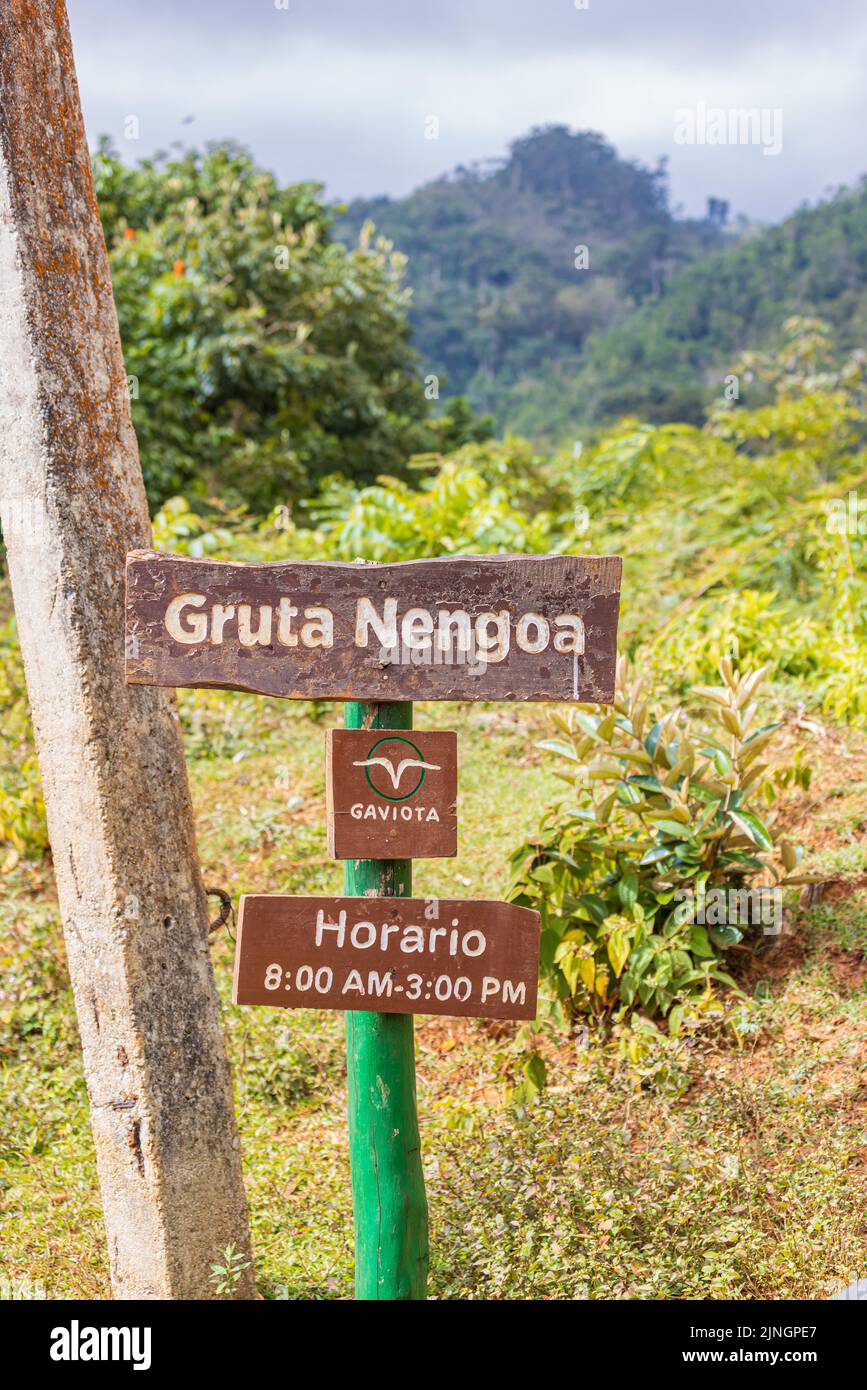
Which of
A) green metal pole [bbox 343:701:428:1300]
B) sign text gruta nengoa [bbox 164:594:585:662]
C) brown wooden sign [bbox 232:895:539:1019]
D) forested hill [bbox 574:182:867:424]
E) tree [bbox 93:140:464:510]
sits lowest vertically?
green metal pole [bbox 343:701:428:1300]

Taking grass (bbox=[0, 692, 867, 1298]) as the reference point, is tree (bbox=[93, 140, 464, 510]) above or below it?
above

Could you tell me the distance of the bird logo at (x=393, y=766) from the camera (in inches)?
95.6

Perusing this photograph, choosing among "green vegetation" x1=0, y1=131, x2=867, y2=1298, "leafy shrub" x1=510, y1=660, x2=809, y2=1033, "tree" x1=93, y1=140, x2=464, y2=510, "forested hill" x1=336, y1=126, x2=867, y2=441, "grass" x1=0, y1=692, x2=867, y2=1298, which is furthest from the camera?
"forested hill" x1=336, y1=126, x2=867, y2=441

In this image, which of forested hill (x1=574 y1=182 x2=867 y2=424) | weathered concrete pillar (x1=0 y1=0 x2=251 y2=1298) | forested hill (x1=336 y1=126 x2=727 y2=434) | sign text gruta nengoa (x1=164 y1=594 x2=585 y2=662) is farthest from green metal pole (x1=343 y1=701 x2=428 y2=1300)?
forested hill (x1=336 y1=126 x2=727 y2=434)

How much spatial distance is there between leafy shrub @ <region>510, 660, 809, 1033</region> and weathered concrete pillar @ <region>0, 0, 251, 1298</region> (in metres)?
1.32

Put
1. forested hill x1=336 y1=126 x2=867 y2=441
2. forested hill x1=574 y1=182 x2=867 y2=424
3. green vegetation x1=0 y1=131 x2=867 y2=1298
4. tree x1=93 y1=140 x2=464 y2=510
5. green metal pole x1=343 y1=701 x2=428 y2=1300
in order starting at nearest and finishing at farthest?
1. green metal pole x1=343 y1=701 x2=428 y2=1300
2. green vegetation x1=0 y1=131 x2=867 y2=1298
3. tree x1=93 y1=140 x2=464 y2=510
4. forested hill x1=574 y1=182 x2=867 y2=424
5. forested hill x1=336 y1=126 x2=867 y2=441

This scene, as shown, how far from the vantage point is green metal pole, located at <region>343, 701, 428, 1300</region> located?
247 centimetres

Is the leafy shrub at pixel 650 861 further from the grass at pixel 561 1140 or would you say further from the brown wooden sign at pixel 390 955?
the brown wooden sign at pixel 390 955

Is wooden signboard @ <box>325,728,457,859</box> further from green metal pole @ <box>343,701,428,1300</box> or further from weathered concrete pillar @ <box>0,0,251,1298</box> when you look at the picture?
weathered concrete pillar @ <box>0,0,251,1298</box>

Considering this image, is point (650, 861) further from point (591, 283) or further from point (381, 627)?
point (591, 283)

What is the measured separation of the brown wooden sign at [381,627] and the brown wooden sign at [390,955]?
1.44ft

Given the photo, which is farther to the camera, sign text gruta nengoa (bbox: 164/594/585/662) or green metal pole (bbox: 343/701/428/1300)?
green metal pole (bbox: 343/701/428/1300)

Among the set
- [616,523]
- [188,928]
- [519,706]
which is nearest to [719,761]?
[188,928]

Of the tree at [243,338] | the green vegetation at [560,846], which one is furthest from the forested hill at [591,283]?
the green vegetation at [560,846]
